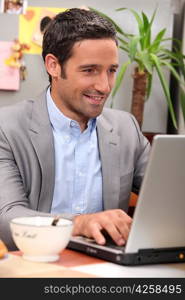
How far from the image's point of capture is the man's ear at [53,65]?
1842mm

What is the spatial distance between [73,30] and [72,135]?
0.30m

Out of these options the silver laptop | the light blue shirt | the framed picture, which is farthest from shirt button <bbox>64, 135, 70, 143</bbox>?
the framed picture

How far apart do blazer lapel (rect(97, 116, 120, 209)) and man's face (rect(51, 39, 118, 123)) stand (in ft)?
0.27

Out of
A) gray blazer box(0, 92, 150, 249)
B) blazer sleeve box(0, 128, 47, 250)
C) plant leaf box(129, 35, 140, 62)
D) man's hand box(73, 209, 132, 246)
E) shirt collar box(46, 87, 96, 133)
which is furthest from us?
plant leaf box(129, 35, 140, 62)

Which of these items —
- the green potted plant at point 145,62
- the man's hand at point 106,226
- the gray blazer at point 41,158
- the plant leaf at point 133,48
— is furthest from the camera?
the green potted plant at point 145,62

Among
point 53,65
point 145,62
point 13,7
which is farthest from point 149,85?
point 53,65

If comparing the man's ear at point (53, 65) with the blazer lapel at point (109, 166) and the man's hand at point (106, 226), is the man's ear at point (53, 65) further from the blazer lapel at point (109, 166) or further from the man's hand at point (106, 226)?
the man's hand at point (106, 226)

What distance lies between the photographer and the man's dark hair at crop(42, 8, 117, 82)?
174 cm

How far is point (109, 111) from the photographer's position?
198 centimetres

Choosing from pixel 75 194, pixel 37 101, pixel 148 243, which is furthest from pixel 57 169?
pixel 148 243

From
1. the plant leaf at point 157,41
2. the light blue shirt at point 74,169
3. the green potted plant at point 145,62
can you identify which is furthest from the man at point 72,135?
the plant leaf at point 157,41

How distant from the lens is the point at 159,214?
3.66 ft

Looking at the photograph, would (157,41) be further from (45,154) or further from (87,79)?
(45,154)

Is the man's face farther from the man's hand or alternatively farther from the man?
A: the man's hand
